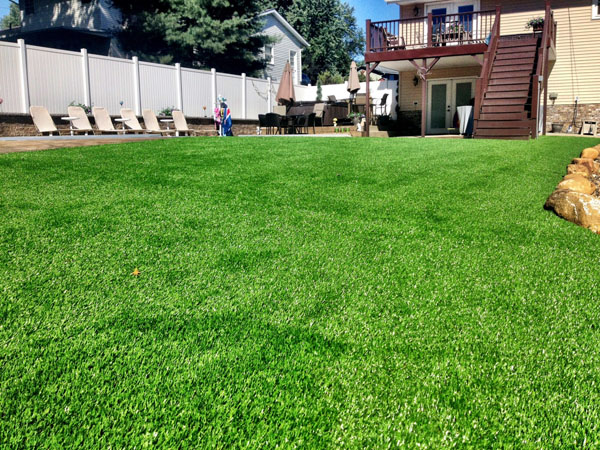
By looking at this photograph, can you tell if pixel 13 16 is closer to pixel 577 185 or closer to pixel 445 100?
pixel 445 100

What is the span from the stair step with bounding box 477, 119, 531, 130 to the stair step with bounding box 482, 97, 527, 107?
0.75 meters

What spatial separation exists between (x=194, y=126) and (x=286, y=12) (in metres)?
27.3

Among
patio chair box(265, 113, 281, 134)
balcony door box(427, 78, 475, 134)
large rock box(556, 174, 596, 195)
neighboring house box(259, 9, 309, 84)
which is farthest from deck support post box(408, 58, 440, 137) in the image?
neighboring house box(259, 9, 309, 84)

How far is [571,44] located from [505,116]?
8.69 meters

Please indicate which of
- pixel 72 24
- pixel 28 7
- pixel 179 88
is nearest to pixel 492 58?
pixel 179 88

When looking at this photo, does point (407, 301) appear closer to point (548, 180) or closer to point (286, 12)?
point (548, 180)

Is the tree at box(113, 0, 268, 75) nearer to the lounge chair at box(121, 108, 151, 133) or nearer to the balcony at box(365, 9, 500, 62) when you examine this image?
the balcony at box(365, 9, 500, 62)

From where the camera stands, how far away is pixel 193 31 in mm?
22938

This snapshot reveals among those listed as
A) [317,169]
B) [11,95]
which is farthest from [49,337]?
[11,95]

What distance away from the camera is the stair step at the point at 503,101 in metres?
11.9

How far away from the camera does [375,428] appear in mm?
1351

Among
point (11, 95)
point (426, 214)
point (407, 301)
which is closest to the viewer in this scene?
point (407, 301)

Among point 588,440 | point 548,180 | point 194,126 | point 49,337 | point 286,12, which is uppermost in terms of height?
point 286,12

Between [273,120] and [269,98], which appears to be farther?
[269,98]
